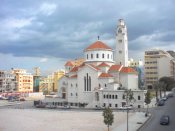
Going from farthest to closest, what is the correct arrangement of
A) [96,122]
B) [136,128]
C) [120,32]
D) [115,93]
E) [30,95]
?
[30,95]
[120,32]
[115,93]
[96,122]
[136,128]

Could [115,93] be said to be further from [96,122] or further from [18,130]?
[18,130]

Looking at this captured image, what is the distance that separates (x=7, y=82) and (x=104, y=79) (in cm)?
8311

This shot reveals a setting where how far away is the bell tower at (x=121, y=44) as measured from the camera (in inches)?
3639

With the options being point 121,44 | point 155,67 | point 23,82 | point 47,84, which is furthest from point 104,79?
point 47,84

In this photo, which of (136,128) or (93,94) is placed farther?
(93,94)

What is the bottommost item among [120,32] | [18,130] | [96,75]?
[18,130]

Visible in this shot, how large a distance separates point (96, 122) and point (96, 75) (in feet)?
103

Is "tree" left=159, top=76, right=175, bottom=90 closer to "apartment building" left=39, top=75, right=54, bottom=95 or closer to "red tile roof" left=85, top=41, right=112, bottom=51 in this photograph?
"red tile roof" left=85, top=41, right=112, bottom=51

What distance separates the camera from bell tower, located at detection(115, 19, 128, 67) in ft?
303

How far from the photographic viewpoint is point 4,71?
516 feet

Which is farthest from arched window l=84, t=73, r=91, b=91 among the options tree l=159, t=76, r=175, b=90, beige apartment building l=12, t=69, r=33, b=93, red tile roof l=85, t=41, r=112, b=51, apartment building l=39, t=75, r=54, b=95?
apartment building l=39, t=75, r=54, b=95

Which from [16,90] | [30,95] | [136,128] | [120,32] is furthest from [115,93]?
[16,90]

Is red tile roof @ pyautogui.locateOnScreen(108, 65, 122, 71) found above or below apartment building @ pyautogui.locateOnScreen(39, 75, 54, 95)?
above

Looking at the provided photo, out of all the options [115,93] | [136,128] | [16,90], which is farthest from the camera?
[16,90]
